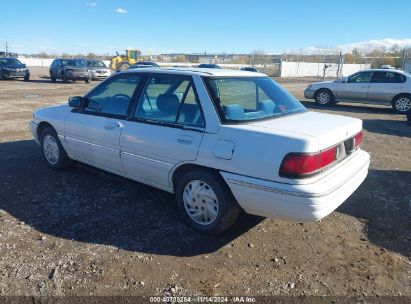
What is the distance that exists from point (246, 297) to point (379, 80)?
12871mm

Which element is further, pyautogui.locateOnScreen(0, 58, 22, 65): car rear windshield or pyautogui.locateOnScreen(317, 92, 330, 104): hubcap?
pyautogui.locateOnScreen(0, 58, 22, 65): car rear windshield

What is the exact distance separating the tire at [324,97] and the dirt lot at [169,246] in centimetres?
994

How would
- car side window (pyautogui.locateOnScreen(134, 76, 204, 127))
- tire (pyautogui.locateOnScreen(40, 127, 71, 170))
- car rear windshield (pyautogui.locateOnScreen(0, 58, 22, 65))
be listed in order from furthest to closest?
car rear windshield (pyautogui.locateOnScreen(0, 58, 22, 65)), tire (pyautogui.locateOnScreen(40, 127, 71, 170)), car side window (pyautogui.locateOnScreen(134, 76, 204, 127))

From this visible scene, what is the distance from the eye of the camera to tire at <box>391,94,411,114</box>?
1303cm

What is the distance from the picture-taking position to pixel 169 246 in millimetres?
3578

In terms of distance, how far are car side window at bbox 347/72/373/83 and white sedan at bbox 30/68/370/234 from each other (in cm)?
1089

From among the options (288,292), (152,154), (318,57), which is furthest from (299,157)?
(318,57)

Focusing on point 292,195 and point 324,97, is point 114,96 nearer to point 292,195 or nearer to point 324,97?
point 292,195

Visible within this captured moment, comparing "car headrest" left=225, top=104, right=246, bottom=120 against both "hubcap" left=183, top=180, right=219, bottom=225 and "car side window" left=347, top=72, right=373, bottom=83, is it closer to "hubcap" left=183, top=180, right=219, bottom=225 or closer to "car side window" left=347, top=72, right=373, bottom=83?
"hubcap" left=183, top=180, right=219, bottom=225

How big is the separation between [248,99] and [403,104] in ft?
36.2

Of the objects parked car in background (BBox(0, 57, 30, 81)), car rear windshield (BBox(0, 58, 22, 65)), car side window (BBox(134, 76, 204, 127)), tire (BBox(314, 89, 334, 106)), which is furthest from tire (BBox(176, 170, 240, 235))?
car rear windshield (BBox(0, 58, 22, 65))

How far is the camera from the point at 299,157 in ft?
10.0

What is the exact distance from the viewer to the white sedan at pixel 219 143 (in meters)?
3.14

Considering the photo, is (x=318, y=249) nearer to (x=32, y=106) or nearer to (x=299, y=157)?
(x=299, y=157)
